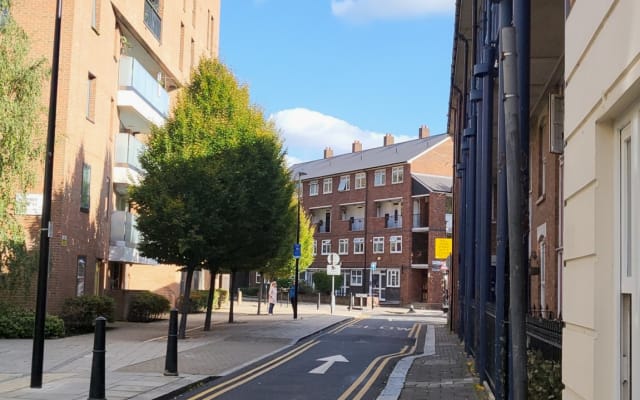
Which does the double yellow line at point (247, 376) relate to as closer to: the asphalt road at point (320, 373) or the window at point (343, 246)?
the asphalt road at point (320, 373)

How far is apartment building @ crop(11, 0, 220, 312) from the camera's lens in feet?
71.7

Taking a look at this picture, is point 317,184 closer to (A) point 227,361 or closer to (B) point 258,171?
(B) point 258,171

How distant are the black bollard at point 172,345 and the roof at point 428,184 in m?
46.2

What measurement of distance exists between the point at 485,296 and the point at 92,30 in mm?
17366

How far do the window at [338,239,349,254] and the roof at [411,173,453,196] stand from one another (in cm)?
986

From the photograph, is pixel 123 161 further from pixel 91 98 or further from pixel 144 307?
pixel 144 307

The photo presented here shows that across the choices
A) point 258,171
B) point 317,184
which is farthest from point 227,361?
point 317,184

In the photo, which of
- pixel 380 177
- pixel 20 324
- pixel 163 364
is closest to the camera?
pixel 163 364

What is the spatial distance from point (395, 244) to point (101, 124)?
3806cm

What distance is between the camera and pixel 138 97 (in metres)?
28.2

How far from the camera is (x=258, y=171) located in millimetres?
21844

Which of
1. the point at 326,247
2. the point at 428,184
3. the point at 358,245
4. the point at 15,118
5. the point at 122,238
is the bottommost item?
the point at 122,238

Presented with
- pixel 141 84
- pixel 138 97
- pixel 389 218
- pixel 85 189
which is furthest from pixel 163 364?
pixel 389 218

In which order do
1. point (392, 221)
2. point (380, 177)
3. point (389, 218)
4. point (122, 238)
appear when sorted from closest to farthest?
1. point (122, 238)
2. point (392, 221)
3. point (389, 218)
4. point (380, 177)
